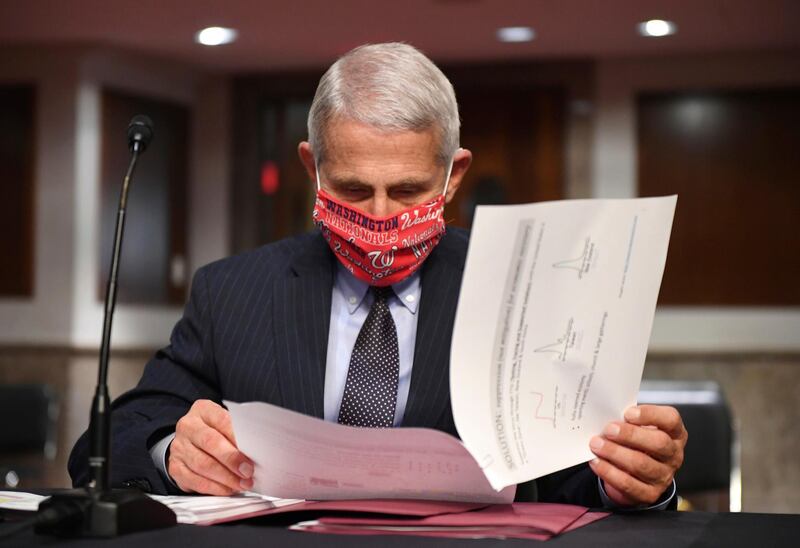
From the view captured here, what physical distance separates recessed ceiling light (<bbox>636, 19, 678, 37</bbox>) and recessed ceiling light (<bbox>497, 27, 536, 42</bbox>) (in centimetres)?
65

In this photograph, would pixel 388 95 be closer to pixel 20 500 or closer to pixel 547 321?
pixel 547 321

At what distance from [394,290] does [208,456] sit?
0.56 m

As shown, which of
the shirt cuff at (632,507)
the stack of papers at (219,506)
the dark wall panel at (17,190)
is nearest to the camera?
the stack of papers at (219,506)

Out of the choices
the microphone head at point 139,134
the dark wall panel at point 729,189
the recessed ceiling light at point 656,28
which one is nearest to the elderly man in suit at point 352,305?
the microphone head at point 139,134

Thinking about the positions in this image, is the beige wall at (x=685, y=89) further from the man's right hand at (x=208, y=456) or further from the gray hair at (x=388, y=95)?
the man's right hand at (x=208, y=456)

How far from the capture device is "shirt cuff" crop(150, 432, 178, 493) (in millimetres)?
1737

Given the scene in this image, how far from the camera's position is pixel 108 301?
147 centimetres

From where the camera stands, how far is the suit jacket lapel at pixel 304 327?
1.94m

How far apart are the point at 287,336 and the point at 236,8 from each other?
480cm

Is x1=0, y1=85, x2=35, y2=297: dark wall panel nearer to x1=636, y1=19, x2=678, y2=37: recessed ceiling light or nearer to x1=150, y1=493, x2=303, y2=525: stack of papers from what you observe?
x1=636, y1=19, x2=678, y2=37: recessed ceiling light

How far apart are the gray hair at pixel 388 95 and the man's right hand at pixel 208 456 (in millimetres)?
544

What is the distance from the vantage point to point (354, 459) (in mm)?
1389

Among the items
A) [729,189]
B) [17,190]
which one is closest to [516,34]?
[729,189]

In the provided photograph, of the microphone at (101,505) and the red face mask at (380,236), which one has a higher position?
the red face mask at (380,236)
